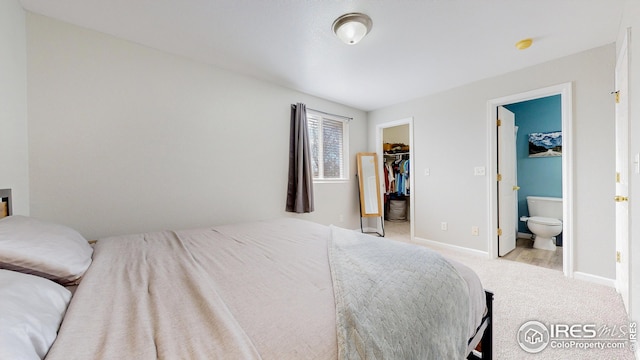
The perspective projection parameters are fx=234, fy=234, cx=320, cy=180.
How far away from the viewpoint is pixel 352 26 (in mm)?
1838

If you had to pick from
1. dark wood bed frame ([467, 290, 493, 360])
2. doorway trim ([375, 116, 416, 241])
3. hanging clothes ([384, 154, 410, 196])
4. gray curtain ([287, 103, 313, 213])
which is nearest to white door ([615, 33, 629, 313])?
dark wood bed frame ([467, 290, 493, 360])

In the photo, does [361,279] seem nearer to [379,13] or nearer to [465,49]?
[379,13]

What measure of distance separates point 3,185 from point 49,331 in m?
Result: 1.55

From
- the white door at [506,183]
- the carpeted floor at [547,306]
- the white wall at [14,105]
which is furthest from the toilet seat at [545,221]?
the white wall at [14,105]

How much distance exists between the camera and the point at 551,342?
1.55 metres

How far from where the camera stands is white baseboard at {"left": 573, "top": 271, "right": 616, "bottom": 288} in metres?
2.21

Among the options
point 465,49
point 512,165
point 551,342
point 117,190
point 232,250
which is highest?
point 465,49

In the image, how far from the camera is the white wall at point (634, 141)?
4.47 ft

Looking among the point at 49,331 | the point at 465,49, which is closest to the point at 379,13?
the point at 465,49

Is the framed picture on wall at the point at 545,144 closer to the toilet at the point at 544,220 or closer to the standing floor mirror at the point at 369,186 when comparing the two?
the toilet at the point at 544,220

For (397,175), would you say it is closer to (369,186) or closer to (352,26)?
(369,186)

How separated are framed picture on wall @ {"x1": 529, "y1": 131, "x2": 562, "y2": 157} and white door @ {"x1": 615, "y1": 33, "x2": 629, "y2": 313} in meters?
1.88

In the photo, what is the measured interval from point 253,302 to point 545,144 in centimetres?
500

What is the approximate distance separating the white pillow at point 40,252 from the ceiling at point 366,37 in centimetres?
162
